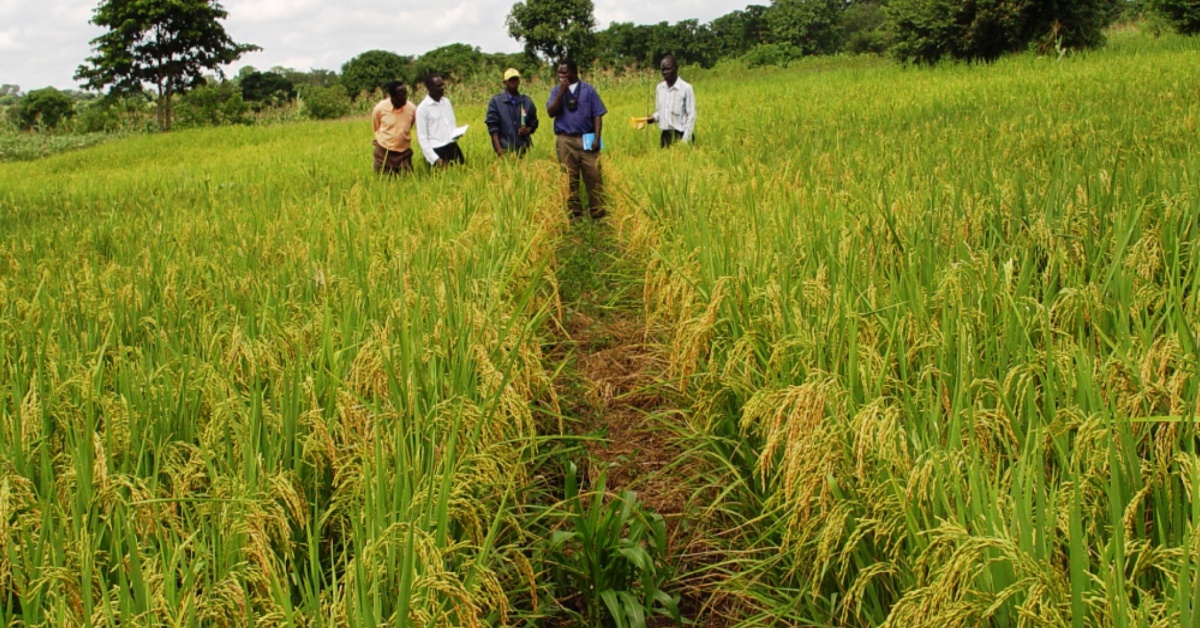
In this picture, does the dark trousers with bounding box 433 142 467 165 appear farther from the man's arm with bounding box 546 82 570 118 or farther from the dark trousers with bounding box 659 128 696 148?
the dark trousers with bounding box 659 128 696 148

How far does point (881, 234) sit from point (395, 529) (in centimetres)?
256

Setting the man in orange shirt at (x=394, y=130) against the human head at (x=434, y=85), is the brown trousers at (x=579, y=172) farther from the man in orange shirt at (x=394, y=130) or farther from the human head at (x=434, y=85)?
the man in orange shirt at (x=394, y=130)

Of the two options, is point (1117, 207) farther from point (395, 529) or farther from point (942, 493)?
point (395, 529)

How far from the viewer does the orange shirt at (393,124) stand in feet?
27.3

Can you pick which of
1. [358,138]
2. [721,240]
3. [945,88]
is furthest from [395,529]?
[358,138]

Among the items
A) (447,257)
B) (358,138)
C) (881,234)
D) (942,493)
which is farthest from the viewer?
(358,138)

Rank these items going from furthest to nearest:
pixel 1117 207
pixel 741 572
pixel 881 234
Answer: pixel 881 234 < pixel 1117 207 < pixel 741 572

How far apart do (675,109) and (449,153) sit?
85.6 inches

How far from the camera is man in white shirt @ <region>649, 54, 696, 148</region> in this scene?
853 cm

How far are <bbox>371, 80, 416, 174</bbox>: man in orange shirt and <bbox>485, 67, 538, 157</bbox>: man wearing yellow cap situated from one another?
2.43 ft

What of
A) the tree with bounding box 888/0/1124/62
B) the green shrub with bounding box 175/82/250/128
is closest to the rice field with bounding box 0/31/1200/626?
the tree with bounding box 888/0/1124/62

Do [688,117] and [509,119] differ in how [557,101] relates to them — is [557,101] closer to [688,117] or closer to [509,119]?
[509,119]

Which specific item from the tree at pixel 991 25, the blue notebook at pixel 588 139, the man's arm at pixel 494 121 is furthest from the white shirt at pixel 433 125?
the tree at pixel 991 25

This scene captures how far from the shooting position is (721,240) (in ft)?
12.6
